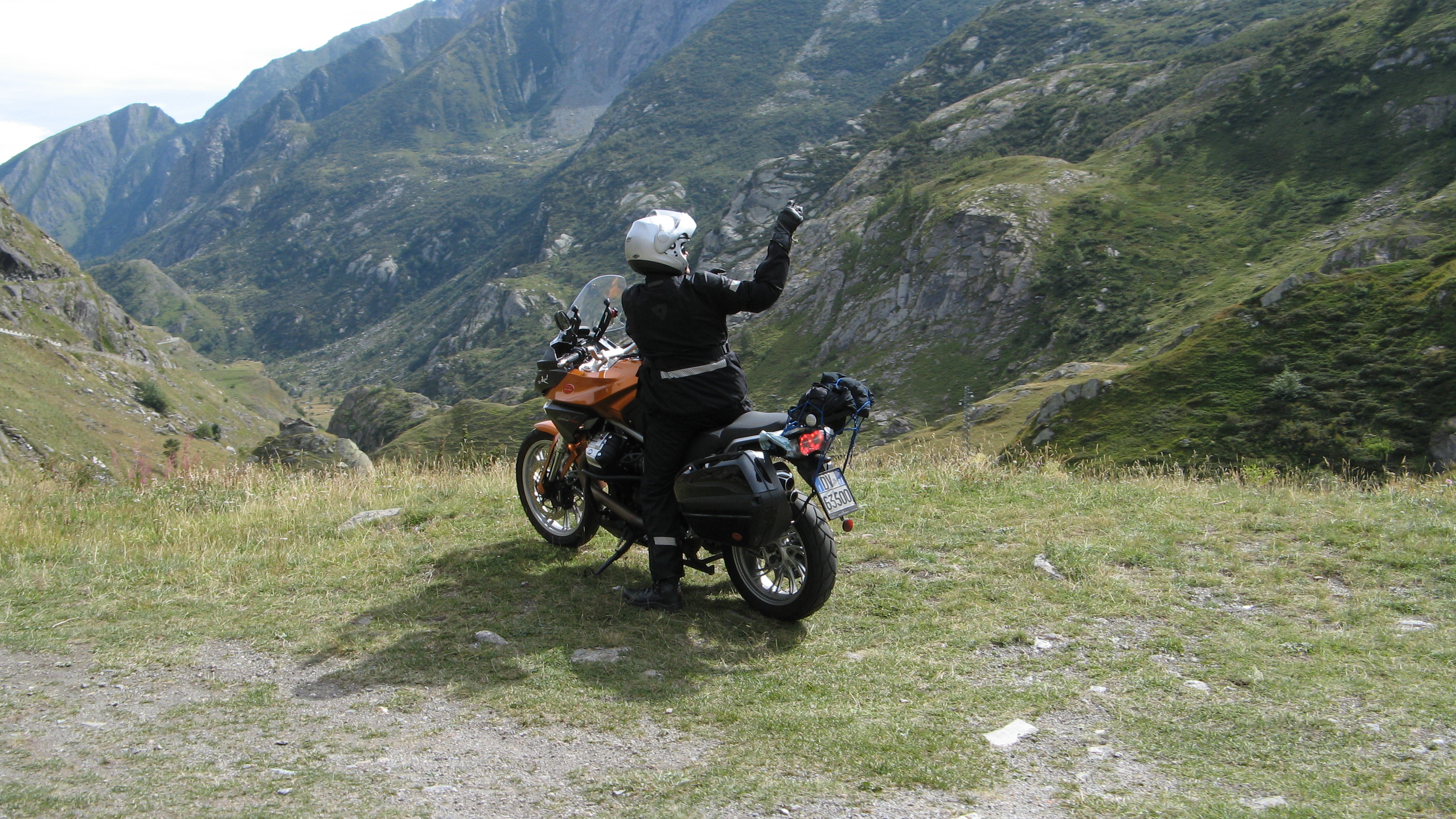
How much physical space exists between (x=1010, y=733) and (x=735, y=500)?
2.38 m

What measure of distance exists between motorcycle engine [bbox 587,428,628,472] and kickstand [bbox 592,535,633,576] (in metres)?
0.61

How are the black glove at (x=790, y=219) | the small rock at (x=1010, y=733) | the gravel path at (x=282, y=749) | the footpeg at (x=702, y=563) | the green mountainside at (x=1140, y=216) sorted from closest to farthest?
the gravel path at (x=282, y=749) < the small rock at (x=1010, y=733) < the black glove at (x=790, y=219) < the footpeg at (x=702, y=563) < the green mountainside at (x=1140, y=216)

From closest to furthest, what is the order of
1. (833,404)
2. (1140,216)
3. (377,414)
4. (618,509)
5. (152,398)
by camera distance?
(833,404) → (618,509) → (152,398) → (1140,216) → (377,414)

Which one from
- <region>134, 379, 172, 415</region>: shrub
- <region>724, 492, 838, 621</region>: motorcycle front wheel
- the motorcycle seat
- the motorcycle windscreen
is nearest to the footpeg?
<region>724, 492, 838, 621</region>: motorcycle front wheel

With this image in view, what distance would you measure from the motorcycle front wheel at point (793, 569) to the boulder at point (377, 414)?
107684 millimetres

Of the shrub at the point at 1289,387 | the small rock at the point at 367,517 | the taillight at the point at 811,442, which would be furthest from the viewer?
the shrub at the point at 1289,387

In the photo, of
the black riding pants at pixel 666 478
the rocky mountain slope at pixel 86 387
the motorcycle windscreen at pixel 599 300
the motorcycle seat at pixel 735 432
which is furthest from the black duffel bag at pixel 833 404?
the rocky mountain slope at pixel 86 387

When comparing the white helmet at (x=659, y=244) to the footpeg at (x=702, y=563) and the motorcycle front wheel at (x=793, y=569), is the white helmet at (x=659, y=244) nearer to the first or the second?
the motorcycle front wheel at (x=793, y=569)

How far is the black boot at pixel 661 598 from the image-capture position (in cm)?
693

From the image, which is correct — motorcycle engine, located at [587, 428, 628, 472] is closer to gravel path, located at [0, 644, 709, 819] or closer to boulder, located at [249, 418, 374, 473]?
gravel path, located at [0, 644, 709, 819]

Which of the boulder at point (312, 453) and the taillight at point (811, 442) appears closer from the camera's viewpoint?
the taillight at point (811, 442)

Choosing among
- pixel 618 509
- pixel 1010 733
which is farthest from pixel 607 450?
pixel 1010 733

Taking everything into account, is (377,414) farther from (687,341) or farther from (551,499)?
(687,341)

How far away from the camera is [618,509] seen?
7719 mm
